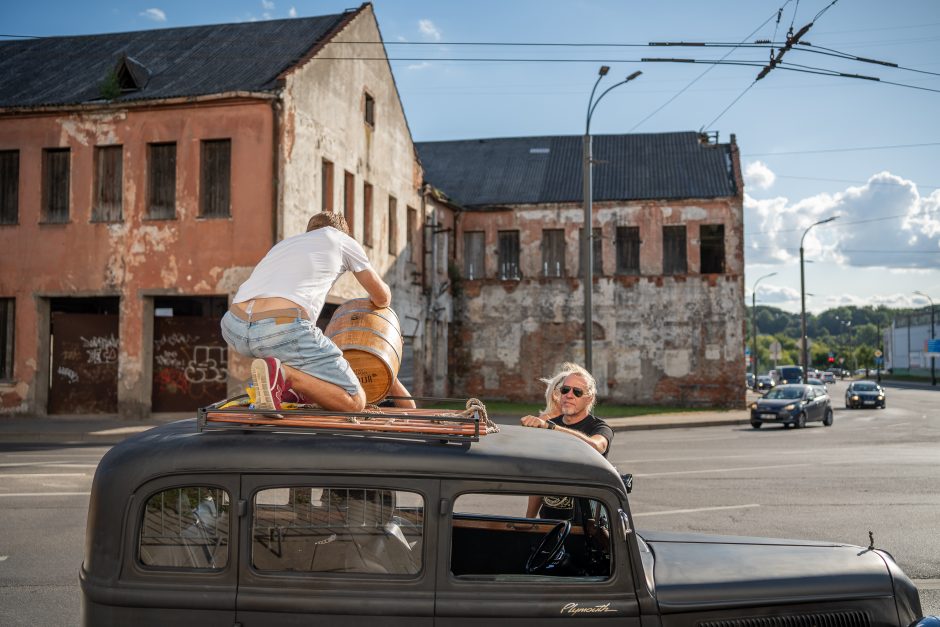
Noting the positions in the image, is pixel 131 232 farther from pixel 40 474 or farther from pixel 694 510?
pixel 694 510

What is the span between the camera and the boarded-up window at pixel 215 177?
20969mm

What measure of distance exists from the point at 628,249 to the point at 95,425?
71.8 ft

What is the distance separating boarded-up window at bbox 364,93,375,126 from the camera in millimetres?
25664

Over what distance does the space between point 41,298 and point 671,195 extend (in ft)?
76.8

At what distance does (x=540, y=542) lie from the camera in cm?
367

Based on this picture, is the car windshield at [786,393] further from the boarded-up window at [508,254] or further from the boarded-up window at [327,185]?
the boarded-up window at [327,185]

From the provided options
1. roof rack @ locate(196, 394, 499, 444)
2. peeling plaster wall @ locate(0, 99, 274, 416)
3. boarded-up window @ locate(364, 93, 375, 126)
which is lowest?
roof rack @ locate(196, 394, 499, 444)

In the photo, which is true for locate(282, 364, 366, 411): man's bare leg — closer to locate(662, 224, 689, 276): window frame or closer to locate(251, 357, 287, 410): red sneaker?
locate(251, 357, 287, 410): red sneaker

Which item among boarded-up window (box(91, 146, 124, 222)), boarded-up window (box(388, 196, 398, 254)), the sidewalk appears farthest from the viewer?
boarded-up window (box(388, 196, 398, 254))

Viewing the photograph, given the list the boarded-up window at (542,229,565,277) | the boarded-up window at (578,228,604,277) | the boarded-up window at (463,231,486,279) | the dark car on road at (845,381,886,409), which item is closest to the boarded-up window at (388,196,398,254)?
the boarded-up window at (463,231,486,279)

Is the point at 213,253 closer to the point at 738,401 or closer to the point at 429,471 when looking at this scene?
the point at 429,471

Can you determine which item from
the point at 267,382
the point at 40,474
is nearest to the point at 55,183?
the point at 40,474

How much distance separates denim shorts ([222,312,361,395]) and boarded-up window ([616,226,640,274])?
31.3 meters

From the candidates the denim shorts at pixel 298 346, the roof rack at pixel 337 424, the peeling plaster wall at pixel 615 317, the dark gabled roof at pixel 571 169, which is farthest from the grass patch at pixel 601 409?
the roof rack at pixel 337 424
